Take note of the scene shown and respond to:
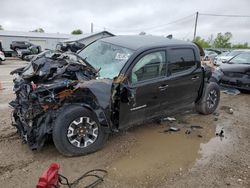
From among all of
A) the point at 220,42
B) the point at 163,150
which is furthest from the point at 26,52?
the point at 220,42

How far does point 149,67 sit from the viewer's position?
4.90 meters

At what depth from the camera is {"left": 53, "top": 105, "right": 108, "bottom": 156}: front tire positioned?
3988 millimetres

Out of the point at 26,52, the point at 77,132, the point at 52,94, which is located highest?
the point at 26,52

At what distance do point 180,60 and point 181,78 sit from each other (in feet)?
1.19

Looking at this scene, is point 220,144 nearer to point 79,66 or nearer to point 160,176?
point 160,176

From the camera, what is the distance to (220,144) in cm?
506

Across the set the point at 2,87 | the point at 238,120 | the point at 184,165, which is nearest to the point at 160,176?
the point at 184,165

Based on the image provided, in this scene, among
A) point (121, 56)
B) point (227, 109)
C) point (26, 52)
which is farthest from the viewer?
point (26, 52)

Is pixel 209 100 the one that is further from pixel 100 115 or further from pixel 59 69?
pixel 59 69

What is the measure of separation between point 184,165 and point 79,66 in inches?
88.9

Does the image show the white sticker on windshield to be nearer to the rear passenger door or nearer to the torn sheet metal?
the torn sheet metal

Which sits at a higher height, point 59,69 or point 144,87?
point 59,69

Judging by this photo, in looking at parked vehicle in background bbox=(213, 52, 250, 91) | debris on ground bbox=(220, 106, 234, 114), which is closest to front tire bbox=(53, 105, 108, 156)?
debris on ground bbox=(220, 106, 234, 114)

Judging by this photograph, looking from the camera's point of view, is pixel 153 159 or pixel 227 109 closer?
pixel 153 159
